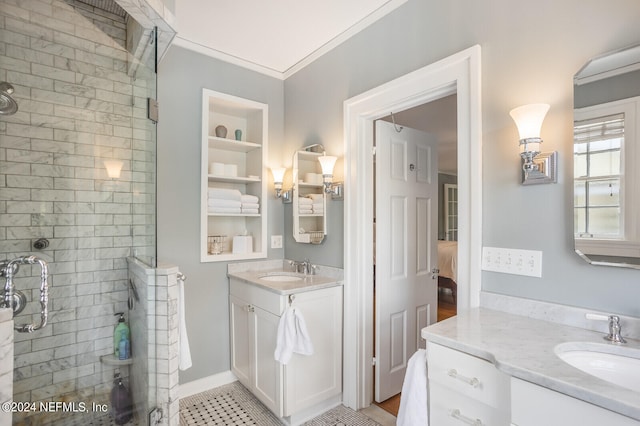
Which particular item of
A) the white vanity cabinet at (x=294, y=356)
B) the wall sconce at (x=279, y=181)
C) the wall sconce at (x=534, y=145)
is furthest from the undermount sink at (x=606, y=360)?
the wall sconce at (x=279, y=181)

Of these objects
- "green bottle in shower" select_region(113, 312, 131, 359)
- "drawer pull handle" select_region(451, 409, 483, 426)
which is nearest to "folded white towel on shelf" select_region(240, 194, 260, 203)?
"green bottle in shower" select_region(113, 312, 131, 359)

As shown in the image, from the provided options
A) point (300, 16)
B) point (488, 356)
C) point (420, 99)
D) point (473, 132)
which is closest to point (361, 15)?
point (300, 16)

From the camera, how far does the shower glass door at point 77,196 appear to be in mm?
1728

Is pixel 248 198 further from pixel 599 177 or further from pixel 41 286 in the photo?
pixel 599 177

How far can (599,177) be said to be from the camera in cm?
117

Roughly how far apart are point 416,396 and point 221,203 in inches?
79.0

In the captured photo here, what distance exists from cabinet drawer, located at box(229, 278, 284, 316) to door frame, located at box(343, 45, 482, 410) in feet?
1.75

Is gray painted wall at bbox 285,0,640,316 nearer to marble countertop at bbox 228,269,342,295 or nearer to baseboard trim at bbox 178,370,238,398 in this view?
marble countertop at bbox 228,269,342,295

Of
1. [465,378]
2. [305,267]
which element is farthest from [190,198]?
[465,378]

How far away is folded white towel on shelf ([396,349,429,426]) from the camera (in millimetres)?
1209

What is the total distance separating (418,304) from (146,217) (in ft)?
6.92

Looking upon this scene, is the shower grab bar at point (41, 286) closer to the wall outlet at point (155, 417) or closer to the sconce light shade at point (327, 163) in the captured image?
the wall outlet at point (155, 417)

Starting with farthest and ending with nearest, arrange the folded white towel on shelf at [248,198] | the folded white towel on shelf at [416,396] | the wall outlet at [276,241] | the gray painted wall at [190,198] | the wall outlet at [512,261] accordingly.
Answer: the wall outlet at [276,241] < the folded white towel on shelf at [248,198] < the gray painted wall at [190,198] < the wall outlet at [512,261] < the folded white towel on shelf at [416,396]

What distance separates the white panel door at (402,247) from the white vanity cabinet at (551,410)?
A: 4.43 feet
